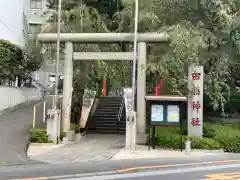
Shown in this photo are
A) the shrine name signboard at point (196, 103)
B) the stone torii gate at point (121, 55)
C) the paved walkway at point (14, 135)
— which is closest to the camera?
the paved walkway at point (14, 135)

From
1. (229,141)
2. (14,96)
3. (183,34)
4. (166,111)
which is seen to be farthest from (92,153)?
(14,96)

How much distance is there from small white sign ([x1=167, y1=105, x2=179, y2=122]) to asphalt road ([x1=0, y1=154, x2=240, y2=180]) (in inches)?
96.8

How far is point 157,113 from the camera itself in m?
17.6

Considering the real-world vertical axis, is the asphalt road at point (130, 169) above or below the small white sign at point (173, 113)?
below

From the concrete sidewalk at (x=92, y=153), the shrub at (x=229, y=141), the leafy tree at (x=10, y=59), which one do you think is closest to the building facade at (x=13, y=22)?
the leafy tree at (x=10, y=59)

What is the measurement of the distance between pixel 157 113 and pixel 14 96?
14.7m

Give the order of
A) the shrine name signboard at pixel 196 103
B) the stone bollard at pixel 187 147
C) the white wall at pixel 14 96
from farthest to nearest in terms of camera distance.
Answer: the white wall at pixel 14 96 < the shrine name signboard at pixel 196 103 < the stone bollard at pixel 187 147

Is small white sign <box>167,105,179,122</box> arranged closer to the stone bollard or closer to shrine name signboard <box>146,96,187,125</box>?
shrine name signboard <box>146,96,187,125</box>

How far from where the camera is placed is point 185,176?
11305mm

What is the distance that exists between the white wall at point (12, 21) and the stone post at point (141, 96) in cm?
1613

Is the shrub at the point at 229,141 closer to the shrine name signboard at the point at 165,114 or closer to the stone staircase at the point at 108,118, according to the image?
the shrine name signboard at the point at 165,114

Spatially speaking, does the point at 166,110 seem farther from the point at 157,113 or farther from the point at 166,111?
the point at 157,113

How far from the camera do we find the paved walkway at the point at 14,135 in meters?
14.4

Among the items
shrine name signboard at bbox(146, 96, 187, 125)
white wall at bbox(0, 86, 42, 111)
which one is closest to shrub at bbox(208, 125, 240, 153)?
shrine name signboard at bbox(146, 96, 187, 125)
